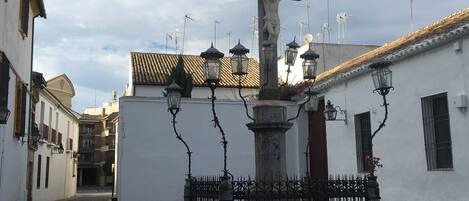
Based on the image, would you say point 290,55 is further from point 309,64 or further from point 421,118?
point 421,118

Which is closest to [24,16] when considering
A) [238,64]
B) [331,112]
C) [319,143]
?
[331,112]

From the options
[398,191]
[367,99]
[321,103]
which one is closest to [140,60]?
[321,103]

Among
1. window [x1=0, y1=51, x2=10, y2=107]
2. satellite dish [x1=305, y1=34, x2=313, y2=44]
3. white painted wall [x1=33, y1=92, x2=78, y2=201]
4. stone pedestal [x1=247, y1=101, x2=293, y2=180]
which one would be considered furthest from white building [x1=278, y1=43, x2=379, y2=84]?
stone pedestal [x1=247, y1=101, x2=293, y2=180]

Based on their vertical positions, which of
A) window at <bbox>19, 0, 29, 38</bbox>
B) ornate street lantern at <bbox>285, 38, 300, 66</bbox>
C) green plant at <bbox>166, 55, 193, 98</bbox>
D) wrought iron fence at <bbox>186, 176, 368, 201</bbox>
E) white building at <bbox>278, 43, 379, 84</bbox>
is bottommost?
wrought iron fence at <bbox>186, 176, 368, 201</bbox>

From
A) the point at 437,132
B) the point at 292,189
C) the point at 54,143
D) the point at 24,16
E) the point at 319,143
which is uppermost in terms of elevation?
the point at 24,16

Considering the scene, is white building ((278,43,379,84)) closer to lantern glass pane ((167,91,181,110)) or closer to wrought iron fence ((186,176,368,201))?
lantern glass pane ((167,91,181,110))

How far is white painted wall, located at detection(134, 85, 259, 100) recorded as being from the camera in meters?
24.5

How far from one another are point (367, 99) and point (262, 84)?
675 centimetres

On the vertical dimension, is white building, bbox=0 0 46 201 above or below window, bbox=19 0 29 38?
below

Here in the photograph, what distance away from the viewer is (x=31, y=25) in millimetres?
17031

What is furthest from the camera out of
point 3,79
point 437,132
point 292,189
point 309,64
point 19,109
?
point 19,109

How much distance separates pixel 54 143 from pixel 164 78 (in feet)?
20.2

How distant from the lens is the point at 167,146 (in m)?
17.2

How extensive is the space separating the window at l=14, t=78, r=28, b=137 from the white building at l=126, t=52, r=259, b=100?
9367 mm
